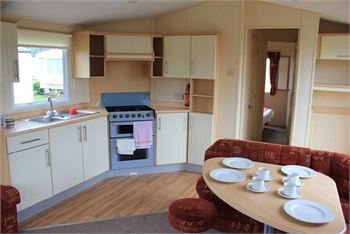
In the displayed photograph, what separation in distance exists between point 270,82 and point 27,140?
595cm

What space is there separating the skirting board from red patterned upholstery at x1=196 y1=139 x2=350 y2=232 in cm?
157

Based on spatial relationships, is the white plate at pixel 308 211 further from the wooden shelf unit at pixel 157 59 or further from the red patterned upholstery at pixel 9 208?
the wooden shelf unit at pixel 157 59

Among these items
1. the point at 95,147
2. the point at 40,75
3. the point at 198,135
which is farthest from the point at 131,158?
the point at 40,75

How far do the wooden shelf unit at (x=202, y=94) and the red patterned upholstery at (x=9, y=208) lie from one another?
8.45ft

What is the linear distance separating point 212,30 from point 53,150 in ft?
8.73

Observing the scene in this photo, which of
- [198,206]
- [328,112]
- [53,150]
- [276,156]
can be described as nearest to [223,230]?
[198,206]

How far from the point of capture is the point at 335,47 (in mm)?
3943

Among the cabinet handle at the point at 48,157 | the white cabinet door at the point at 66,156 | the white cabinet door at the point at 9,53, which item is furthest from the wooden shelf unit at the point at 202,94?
the white cabinet door at the point at 9,53

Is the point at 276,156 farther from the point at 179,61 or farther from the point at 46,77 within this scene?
the point at 46,77

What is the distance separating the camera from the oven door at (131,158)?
437 centimetres

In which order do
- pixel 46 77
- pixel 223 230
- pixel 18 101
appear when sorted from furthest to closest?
pixel 46 77 → pixel 18 101 → pixel 223 230

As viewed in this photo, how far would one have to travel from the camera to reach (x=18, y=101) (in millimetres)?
3734

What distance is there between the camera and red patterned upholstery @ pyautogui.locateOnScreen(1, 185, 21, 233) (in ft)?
8.89

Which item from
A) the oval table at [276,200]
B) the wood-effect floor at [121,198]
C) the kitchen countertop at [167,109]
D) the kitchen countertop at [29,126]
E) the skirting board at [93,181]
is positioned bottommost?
the wood-effect floor at [121,198]
